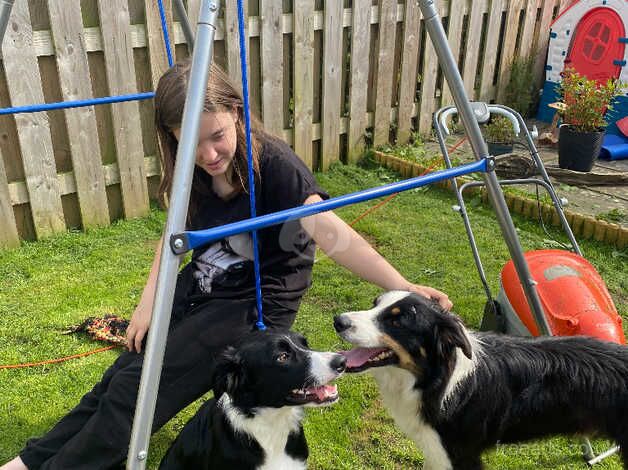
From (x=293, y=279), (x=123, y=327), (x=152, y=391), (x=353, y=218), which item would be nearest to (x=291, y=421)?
(x=293, y=279)

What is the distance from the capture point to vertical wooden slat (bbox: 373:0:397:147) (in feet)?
17.5

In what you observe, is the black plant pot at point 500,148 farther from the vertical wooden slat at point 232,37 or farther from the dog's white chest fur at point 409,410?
the dog's white chest fur at point 409,410

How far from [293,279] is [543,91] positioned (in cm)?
535

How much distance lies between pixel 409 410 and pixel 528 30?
5.61 metres

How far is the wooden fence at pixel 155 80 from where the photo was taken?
12.9 ft

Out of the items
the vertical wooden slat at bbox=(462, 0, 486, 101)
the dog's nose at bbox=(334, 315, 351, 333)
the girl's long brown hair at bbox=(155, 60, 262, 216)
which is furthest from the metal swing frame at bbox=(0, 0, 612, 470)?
the vertical wooden slat at bbox=(462, 0, 486, 101)

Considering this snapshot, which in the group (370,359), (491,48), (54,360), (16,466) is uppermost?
(491,48)

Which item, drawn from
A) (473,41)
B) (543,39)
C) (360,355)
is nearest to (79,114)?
(360,355)

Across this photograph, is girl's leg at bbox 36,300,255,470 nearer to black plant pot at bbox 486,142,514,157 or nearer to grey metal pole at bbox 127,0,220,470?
grey metal pole at bbox 127,0,220,470

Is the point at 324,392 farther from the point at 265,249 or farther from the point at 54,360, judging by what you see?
the point at 54,360

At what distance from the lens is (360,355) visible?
196 cm

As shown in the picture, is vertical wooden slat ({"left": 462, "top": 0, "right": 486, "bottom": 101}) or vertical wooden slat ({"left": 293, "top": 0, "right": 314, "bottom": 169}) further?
vertical wooden slat ({"left": 462, "top": 0, "right": 486, "bottom": 101})

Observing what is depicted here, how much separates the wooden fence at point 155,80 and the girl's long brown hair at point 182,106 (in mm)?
2220

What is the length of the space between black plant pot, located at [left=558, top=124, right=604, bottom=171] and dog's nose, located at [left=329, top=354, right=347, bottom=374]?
3890mm
